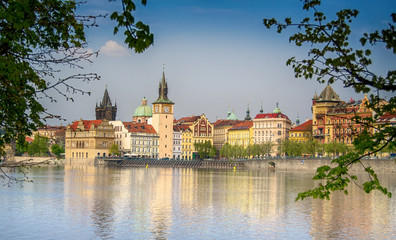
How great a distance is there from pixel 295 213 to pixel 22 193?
2301 cm

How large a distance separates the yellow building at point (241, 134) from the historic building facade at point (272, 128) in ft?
11.8

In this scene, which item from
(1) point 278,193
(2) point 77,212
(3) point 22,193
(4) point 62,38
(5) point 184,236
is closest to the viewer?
(4) point 62,38

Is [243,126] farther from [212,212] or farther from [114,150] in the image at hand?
[212,212]

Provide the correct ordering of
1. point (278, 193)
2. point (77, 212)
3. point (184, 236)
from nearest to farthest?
1. point (184, 236)
2. point (77, 212)
3. point (278, 193)

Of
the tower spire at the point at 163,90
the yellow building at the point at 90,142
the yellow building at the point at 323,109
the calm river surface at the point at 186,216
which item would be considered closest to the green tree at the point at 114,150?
the yellow building at the point at 90,142

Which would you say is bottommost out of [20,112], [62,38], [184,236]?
[184,236]

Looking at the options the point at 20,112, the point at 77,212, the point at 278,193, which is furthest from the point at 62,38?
the point at 278,193

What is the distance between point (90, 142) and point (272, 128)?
1951 inches

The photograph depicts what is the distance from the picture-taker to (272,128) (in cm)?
17400

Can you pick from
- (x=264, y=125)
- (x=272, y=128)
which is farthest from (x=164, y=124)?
(x=272, y=128)

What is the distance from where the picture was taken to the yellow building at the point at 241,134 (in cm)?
18162

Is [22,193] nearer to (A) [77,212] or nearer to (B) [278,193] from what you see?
(A) [77,212]

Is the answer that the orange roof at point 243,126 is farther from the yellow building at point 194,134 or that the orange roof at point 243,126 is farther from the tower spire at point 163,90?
the tower spire at point 163,90

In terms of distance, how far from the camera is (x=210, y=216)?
37.8m
